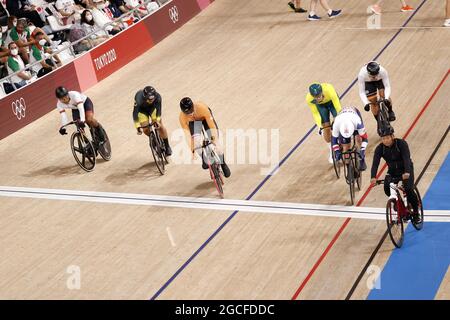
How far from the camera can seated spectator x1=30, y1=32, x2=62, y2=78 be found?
15039 mm

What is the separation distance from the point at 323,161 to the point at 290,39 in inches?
218

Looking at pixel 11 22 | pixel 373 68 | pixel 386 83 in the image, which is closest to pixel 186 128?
pixel 373 68

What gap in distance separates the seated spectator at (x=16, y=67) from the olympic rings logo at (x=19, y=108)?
0.35m

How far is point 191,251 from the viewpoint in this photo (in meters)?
9.82

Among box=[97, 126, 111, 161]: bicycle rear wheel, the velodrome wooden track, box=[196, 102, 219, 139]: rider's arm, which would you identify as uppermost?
box=[196, 102, 219, 139]: rider's arm

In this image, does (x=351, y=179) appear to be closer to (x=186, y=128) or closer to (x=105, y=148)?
(x=186, y=128)

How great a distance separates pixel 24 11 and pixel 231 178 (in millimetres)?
7007

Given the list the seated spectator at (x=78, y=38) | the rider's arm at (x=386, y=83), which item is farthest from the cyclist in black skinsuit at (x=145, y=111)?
the seated spectator at (x=78, y=38)

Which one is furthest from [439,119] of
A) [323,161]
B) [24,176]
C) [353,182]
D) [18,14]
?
[18,14]

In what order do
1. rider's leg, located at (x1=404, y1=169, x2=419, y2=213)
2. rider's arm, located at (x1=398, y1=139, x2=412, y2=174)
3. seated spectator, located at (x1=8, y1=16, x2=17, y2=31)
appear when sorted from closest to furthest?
rider's arm, located at (x1=398, y1=139, x2=412, y2=174) → rider's leg, located at (x1=404, y1=169, x2=419, y2=213) → seated spectator, located at (x1=8, y1=16, x2=17, y2=31)

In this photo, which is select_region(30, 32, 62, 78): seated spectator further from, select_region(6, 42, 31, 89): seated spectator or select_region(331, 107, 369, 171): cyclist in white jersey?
select_region(331, 107, 369, 171): cyclist in white jersey

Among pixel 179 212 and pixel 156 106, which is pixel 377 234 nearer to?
pixel 179 212

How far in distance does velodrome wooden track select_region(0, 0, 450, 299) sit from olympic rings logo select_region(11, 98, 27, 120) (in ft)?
1.13

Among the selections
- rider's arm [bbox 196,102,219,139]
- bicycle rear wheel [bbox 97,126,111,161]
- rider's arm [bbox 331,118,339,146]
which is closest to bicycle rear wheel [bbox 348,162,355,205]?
rider's arm [bbox 331,118,339,146]
